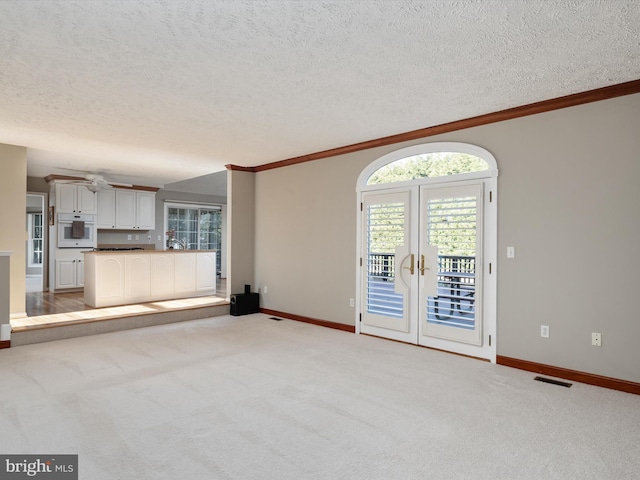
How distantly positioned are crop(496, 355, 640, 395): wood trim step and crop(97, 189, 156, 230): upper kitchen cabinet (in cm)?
800

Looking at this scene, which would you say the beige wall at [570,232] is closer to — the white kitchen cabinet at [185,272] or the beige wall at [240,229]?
the beige wall at [240,229]

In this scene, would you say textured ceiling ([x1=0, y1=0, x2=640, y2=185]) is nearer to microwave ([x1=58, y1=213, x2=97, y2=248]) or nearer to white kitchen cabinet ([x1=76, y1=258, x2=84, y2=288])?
microwave ([x1=58, y1=213, x2=97, y2=248])

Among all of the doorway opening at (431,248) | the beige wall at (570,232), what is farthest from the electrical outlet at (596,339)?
the doorway opening at (431,248)

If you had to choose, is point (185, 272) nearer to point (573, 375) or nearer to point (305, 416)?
point (305, 416)

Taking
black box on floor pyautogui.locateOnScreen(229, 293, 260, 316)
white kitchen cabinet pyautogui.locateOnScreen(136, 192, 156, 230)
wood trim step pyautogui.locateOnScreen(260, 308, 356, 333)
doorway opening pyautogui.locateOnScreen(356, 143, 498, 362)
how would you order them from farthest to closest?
white kitchen cabinet pyautogui.locateOnScreen(136, 192, 156, 230)
black box on floor pyautogui.locateOnScreen(229, 293, 260, 316)
wood trim step pyautogui.locateOnScreen(260, 308, 356, 333)
doorway opening pyautogui.locateOnScreen(356, 143, 498, 362)

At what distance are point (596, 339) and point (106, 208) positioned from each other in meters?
8.84

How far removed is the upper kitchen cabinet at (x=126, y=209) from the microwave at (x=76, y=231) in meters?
0.26

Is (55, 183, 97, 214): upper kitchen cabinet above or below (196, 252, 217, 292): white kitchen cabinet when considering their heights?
above

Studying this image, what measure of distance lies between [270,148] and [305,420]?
12.5 ft

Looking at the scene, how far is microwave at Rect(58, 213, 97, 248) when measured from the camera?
784 centimetres

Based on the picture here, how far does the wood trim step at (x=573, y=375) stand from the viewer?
10.4ft

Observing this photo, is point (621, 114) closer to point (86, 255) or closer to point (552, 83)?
point (552, 83)

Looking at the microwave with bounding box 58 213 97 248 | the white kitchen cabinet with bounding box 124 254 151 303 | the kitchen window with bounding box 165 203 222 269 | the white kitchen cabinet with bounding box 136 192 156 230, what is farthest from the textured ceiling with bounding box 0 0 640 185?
the kitchen window with bounding box 165 203 222 269

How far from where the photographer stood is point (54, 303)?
6457mm
